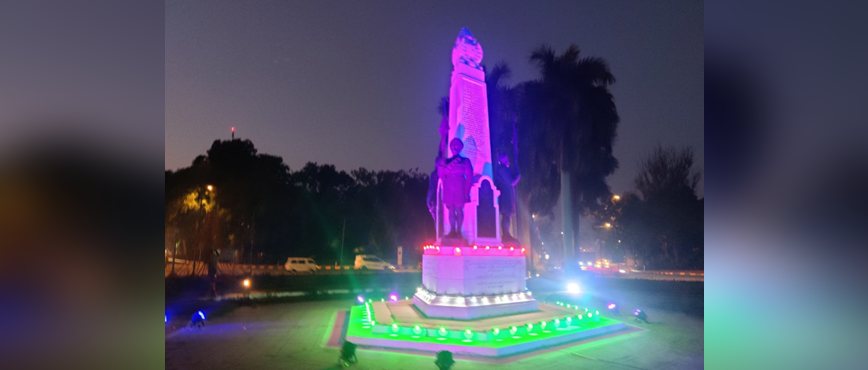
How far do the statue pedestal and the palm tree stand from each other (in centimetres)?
1333

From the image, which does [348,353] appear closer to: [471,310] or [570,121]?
[471,310]

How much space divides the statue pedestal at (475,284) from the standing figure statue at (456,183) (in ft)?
2.52

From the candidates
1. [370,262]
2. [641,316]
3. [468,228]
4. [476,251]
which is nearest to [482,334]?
[476,251]

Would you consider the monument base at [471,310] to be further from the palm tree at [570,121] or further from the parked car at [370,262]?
the parked car at [370,262]

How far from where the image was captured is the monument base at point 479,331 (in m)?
9.48

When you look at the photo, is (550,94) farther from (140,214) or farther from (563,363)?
(140,214)

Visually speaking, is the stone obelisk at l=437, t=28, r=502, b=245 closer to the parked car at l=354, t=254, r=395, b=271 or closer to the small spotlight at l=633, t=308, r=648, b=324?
the small spotlight at l=633, t=308, r=648, b=324

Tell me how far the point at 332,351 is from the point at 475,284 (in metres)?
4.28

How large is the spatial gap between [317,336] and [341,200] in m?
31.7

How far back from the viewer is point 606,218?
4909 centimetres

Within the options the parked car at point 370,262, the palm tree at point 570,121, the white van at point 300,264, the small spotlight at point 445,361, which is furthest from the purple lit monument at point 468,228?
the parked car at point 370,262

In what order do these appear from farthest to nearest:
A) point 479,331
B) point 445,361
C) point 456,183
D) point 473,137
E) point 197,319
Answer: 1. point 473,137
2. point 456,183
3. point 197,319
4. point 479,331
5. point 445,361

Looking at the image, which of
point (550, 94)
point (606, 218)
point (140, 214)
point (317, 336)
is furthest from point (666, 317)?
point (606, 218)

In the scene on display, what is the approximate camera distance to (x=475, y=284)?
1245 cm
